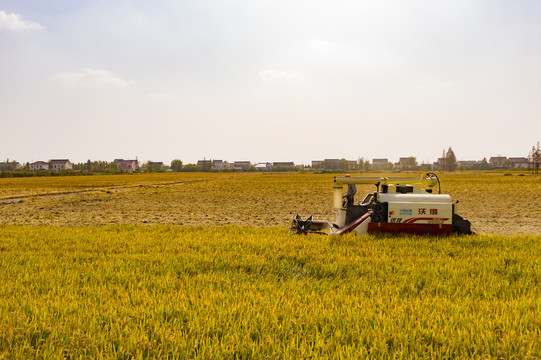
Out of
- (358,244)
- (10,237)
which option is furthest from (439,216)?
(10,237)

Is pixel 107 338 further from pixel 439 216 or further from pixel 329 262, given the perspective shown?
pixel 439 216

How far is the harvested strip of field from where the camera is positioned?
336 centimetres

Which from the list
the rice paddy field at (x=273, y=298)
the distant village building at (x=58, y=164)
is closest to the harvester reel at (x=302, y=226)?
the rice paddy field at (x=273, y=298)

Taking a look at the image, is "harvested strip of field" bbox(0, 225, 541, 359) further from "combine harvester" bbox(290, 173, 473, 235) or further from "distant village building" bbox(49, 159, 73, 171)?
"distant village building" bbox(49, 159, 73, 171)

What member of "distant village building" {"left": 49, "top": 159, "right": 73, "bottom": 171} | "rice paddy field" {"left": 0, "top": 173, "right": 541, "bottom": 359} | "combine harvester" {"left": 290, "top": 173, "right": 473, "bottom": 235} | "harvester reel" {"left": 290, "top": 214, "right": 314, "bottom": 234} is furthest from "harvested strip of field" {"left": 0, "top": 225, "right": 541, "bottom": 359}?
"distant village building" {"left": 49, "top": 159, "right": 73, "bottom": 171}

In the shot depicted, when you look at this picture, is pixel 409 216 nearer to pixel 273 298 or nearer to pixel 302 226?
pixel 302 226

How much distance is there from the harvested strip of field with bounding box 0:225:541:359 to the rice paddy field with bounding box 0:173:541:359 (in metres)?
0.02

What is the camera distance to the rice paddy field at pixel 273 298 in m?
3.36

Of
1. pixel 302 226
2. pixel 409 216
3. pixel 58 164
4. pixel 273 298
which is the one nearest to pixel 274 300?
pixel 273 298

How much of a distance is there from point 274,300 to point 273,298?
95 mm

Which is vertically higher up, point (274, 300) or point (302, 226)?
point (302, 226)

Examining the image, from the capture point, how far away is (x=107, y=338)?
3.45 metres

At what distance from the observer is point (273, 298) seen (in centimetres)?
457

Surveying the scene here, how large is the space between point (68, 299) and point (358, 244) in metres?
6.14
